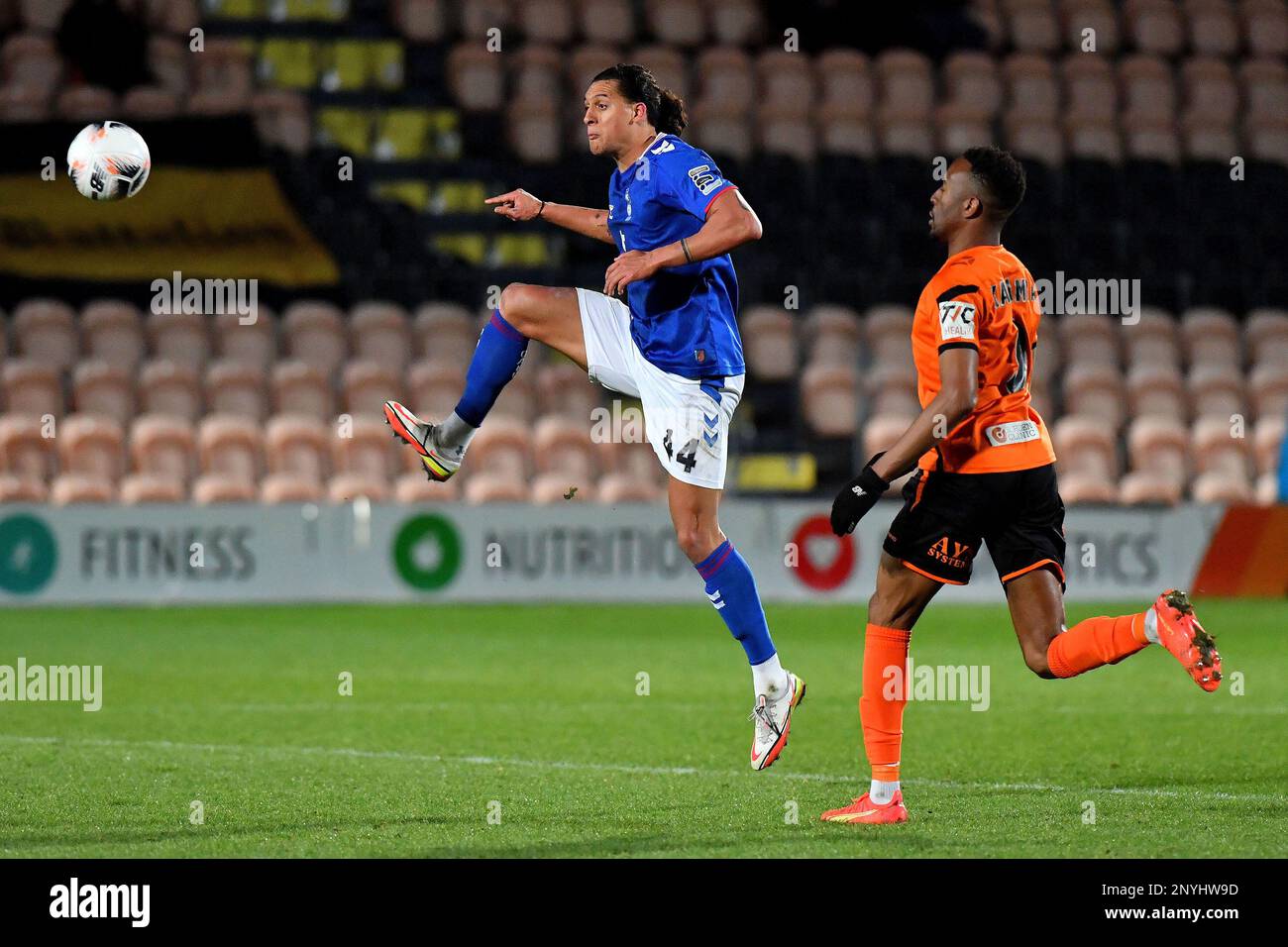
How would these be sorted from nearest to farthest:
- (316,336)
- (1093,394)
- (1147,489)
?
(1147,489), (316,336), (1093,394)

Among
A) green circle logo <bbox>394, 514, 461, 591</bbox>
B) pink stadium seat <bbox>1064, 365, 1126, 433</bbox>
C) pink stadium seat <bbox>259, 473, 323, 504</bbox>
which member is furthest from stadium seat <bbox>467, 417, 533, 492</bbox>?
pink stadium seat <bbox>1064, 365, 1126, 433</bbox>

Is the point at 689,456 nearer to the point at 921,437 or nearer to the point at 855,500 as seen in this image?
the point at 855,500

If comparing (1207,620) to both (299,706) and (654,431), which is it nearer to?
(299,706)

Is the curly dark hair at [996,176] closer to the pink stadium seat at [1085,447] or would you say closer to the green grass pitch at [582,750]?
the green grass pitch at [582,750]

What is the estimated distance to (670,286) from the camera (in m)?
6.21

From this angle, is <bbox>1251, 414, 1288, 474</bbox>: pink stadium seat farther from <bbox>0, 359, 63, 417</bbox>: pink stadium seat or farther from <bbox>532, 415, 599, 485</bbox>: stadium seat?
<bbox>0, 359, 63, 417</bbox>: pink stadium seat

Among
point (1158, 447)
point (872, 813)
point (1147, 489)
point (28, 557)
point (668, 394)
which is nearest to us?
point (872, 813)

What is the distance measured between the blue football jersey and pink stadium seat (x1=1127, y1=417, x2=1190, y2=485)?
10.8m

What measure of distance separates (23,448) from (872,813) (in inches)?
411

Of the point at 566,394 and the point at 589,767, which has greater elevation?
the point at 566,394

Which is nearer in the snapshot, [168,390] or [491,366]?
[491,366]

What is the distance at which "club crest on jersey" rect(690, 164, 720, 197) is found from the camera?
6043 mm

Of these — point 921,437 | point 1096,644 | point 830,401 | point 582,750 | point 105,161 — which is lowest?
point 582,750

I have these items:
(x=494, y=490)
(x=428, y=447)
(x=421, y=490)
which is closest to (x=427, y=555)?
(x=421, y=490)
